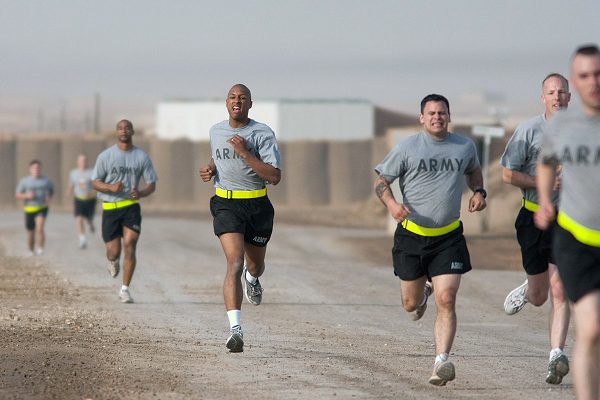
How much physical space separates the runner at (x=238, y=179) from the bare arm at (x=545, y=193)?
380 centimetres

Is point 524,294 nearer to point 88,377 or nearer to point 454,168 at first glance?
point 454,168

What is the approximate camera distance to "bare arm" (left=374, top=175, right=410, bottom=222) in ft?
31.4

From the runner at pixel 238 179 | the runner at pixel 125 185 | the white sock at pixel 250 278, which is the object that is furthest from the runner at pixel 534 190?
the runner at pixel 125 185

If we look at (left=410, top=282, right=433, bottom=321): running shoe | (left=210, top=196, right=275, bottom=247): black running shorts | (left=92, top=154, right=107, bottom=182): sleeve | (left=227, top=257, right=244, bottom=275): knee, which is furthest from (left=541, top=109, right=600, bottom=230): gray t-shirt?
(left=92, top=154, right=107, bottom=182): sleeve

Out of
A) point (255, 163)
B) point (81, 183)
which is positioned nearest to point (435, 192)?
point (255, 163)

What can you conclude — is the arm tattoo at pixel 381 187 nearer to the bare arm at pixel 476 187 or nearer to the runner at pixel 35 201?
the bare arm at pixel 476 187

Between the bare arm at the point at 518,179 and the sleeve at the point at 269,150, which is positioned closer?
the bare arm at the point at 518,179

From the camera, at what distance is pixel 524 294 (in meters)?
11.7

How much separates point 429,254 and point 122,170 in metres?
6.52

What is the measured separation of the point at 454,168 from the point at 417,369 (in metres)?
1.58

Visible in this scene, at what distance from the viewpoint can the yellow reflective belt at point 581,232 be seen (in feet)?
24.4

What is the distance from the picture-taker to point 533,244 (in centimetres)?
1038

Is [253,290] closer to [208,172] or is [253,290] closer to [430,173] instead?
[208,172]

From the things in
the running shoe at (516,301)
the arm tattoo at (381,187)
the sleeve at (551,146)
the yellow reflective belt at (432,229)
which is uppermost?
the sleeve at (551,146)
